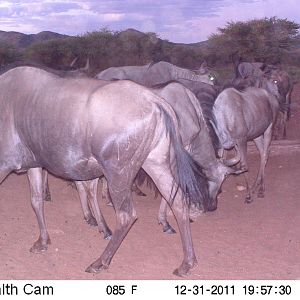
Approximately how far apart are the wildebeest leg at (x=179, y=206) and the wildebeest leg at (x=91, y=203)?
1.22 metres

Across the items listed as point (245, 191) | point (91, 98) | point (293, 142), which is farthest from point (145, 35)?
point (91, 98)

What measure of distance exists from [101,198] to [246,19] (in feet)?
60.9

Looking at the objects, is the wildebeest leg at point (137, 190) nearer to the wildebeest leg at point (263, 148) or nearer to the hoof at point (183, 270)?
the wildebeest leg at point (263, 148)

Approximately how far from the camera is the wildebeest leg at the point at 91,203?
6.13 meters

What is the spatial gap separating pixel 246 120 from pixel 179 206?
3.57 meters

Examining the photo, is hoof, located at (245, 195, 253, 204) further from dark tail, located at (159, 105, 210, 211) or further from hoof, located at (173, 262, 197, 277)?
hoof, located at (173, 262, 197, 277)

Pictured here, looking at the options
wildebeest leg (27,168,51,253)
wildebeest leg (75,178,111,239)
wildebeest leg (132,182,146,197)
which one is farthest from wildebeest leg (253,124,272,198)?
wildebeest leg (27,168,51,253)

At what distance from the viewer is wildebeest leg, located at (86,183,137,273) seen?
4828 millimetres

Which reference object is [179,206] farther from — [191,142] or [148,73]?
[148,73]

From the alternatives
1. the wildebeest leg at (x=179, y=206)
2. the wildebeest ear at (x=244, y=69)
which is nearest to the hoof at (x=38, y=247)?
the wildebeest leg at (x=179, y=206)

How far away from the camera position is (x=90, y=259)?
539cm

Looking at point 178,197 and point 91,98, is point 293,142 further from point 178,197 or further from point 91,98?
point 91,98

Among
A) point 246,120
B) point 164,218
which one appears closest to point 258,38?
point 246,120

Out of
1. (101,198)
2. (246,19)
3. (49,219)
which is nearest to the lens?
(49,219)
